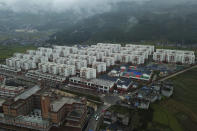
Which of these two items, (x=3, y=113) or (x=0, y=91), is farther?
(x=0, y=91)

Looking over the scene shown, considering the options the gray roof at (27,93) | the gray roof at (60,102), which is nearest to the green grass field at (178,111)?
the gray roof at (60,102)

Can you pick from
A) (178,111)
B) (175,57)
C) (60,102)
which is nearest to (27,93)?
(60,102)

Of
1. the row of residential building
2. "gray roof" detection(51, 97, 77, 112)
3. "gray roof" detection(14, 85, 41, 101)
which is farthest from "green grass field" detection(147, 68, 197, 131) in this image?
"gray roof" detection(14, 85, 41, 101)

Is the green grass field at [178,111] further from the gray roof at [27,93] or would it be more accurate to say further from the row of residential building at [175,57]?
the gray roof at [27,93]

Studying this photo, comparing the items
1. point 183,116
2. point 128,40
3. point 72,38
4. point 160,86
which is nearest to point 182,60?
point 160,86

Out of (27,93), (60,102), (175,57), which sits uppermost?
(175,57)

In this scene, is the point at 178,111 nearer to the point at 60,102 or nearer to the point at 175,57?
the point at 60,102

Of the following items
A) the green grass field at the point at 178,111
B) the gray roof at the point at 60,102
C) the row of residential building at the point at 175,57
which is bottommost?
the green grass field at the point at 178,111

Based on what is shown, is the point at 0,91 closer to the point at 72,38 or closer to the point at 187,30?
the point at 72,38
